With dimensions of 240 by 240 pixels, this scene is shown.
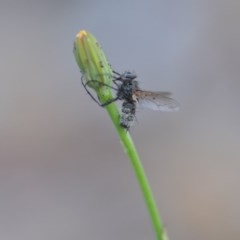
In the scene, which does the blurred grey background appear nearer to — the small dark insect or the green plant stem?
the small dark insect

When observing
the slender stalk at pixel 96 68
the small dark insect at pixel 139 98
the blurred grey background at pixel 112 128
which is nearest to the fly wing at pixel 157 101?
the small dark insect at pixel 139 98

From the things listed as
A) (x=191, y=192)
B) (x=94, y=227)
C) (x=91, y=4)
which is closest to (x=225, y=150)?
(x=191, y=192)

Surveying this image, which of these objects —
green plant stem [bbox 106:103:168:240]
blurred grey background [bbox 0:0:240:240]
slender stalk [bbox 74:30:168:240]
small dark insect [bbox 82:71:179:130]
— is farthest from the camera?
blurred grey background [bbox 0:0:240:240]

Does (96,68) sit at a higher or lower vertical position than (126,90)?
lower

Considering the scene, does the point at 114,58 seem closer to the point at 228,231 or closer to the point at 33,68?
the point at 33,68

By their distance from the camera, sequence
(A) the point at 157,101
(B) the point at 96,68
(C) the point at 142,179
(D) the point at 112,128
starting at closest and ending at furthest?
(C) the point at 142,179
(B) the point at 96,68
(A) the point at 157,101
(D) the point at 112,128

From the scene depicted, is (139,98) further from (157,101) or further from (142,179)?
(142,179)

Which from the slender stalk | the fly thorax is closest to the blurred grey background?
the fly thorax

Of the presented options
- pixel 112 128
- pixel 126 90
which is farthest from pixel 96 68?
pixel 112 128

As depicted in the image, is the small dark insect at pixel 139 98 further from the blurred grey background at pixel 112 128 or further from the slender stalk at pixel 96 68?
the blurred grey background at pixel 112 128
